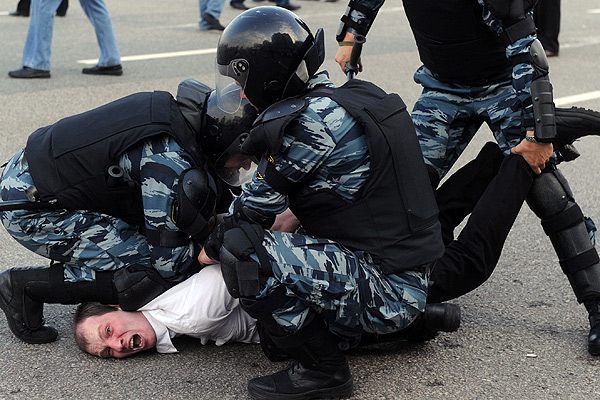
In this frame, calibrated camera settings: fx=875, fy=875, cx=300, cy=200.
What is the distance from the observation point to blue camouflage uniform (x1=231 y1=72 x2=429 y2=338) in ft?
8.90

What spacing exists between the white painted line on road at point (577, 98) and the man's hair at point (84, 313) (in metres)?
4.69

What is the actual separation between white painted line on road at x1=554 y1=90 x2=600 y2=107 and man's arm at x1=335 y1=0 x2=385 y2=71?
345 cm

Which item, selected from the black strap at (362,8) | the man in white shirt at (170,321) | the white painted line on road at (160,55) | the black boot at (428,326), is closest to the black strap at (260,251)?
the man in white shirt at (170,321)

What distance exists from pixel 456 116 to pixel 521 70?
44 cm

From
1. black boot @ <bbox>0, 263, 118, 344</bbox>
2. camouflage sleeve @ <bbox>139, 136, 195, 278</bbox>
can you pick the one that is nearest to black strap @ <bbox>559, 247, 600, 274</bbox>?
camouflage sleeve @ <bbox>139, 136, 195, 278</bbox>

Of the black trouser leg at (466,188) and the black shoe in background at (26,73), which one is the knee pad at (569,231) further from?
the black shoe in background at (26,73)

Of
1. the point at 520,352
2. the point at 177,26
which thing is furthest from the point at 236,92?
the point at 177,26

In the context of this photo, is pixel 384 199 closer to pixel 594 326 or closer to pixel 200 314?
pixel 200 314

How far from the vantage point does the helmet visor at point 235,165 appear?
10.8 feet

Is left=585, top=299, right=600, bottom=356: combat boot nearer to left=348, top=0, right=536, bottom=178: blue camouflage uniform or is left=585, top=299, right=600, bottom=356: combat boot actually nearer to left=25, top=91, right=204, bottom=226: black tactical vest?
left=348, top=0, right=536, bottom=178: blue camouflage uniform

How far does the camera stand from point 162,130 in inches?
122

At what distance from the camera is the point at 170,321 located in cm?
316

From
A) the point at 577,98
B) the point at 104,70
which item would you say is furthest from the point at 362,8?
the point at 104,70

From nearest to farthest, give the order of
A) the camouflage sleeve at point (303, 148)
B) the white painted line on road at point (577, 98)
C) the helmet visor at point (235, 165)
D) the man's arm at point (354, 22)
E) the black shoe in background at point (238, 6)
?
the camouflage sleeve at point (303, 148) < the helmet visor at point (235, 165) < the man's arm at point (354, 22) < the white painted line on road at point (577, 98) < the black shoe in background at point (238, 6)
